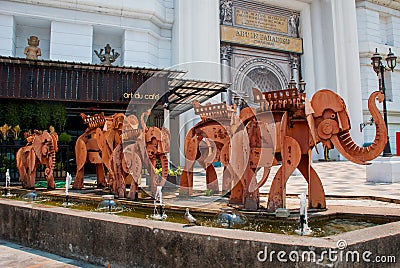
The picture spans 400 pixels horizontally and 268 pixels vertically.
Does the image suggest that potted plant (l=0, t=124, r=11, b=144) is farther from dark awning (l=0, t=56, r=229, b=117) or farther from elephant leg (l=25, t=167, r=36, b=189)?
elephant leg (l=25, t=167, r=36, b=189)

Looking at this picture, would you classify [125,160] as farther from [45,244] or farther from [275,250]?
[275,250]

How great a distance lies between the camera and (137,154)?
19.2 feet

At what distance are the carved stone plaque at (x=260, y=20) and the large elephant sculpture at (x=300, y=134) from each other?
749 inches

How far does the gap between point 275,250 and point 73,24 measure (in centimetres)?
1769

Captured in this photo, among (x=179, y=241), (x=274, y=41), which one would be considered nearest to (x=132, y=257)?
(x=179, y=241)

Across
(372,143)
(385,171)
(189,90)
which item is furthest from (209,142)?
(189,90)

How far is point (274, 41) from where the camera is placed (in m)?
23.8

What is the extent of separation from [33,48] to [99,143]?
1171 centimetres

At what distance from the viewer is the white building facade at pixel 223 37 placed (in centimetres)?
1738

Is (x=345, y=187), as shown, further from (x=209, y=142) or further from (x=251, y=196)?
(x=251, y=196)

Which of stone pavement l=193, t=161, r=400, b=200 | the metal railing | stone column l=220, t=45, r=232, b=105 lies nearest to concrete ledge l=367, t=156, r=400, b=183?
stone pavement l=193, t=161, r=400, b=200

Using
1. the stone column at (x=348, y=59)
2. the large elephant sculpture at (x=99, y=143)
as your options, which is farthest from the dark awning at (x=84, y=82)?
the stone column at (x=348, y=59)

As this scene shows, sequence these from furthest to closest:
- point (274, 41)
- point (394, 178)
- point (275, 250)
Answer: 1. point (274, 41)
2. point (394, 178)
3. point (275, 250)

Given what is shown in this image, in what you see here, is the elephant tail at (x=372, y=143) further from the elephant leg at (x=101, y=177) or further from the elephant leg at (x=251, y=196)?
the elephant leg at (x=101, y=177)
